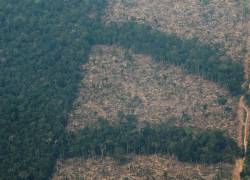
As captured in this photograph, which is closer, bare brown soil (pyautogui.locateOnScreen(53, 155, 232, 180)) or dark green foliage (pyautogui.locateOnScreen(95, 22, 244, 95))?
bare brown soil (pyautogui.locateOnScreen(53, 155, 232, 180))

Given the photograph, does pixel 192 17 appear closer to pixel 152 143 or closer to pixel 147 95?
pixel 147 95

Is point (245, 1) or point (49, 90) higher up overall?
point (245, 1)

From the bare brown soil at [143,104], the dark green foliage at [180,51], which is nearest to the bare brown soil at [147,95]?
the bare brown soil at [143,104]

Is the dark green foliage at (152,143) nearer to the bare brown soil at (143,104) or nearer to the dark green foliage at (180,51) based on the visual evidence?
the bare brown soil at (143,104)

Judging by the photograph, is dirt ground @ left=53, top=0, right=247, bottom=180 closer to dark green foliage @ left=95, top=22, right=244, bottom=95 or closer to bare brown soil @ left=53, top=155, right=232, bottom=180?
bare brown soil @ left=53, top=155, right=232, bottom=180

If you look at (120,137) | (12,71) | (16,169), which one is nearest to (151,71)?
(120,137)

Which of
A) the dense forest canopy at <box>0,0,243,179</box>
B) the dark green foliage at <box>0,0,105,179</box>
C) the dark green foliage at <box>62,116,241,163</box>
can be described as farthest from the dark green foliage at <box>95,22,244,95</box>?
the dark green foliage at <box>62,116,241,163</box>

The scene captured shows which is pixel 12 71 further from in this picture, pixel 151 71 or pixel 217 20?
pixel 217 20
